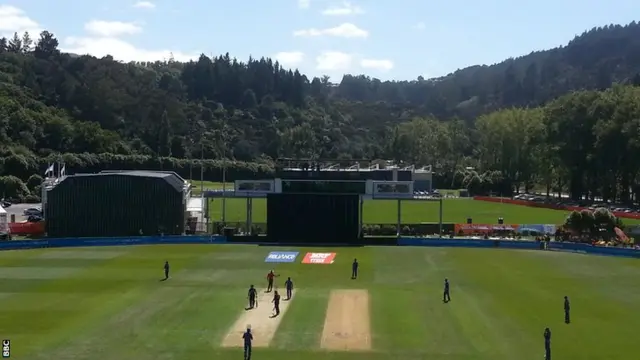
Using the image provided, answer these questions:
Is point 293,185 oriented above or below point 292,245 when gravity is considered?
above

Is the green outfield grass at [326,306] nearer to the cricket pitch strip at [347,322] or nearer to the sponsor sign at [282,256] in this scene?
the cricket pitch strip at [347,322]

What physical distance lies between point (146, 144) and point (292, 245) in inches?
4995

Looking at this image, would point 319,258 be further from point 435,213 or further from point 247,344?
point 435,213

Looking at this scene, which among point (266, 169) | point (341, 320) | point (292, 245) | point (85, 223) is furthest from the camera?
point (266, 169)

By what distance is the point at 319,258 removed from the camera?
189 feet

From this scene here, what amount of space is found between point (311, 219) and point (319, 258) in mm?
9013

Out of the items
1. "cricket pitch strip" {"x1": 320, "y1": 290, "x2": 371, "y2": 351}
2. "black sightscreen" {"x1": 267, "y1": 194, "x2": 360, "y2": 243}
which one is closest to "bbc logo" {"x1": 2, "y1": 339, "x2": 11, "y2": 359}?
"cricket pitch strip" {"x1": 320, "y1": 290, "x2": 371, "y2": 351}

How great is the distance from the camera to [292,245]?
65125 millimetres

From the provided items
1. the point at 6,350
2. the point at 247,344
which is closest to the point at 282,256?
the point at 247,344

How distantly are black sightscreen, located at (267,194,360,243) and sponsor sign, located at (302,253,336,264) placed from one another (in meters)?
6.47

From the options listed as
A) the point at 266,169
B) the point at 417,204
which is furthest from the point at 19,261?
the point at 266,169

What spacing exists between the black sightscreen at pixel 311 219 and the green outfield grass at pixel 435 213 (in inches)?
741

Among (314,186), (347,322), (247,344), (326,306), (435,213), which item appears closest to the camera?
(247,344)

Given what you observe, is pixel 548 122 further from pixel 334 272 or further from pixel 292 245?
pixel 334 272
